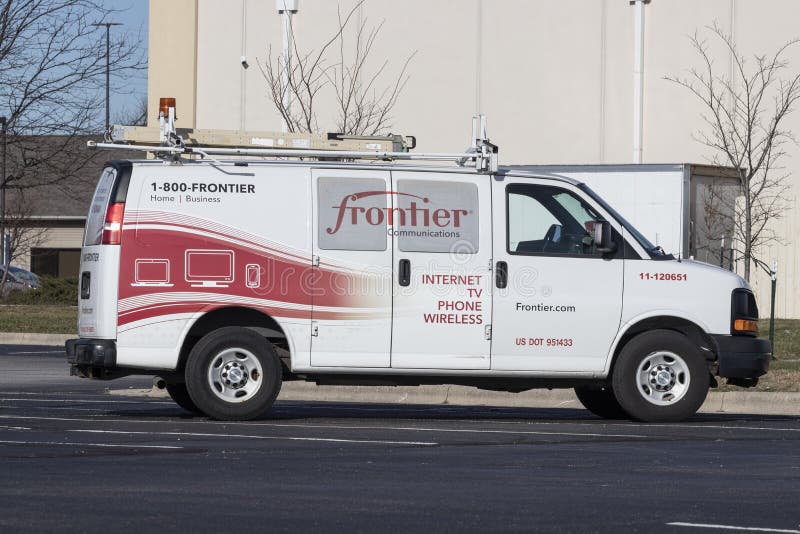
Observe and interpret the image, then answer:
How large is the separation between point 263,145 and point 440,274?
2.05 meters

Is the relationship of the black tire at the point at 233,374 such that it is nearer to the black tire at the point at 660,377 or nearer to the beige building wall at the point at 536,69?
the black tire at the point at 660,377

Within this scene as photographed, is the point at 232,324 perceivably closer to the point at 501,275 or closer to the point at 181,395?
the point at 181,395

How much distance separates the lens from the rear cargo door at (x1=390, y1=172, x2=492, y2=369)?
13219mm

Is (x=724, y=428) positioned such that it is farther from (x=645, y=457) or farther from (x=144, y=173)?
(x=144, y=173)

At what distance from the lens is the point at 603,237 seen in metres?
13.4

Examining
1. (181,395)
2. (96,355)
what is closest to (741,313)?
(181,395)

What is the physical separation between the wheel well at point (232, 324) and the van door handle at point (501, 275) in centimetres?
177

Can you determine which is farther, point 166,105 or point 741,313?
point 166,105

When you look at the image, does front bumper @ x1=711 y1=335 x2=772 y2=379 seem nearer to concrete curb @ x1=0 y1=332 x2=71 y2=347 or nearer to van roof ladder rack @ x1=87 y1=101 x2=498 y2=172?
van roof ladder rack @ x1=87 y1=101 x2=498 y2=172

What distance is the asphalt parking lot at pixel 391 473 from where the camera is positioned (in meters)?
7.30

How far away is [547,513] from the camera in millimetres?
7516

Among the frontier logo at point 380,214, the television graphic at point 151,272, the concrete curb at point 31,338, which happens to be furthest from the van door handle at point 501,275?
the concrete curb at point 31,338

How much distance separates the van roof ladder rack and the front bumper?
2414 millimetres

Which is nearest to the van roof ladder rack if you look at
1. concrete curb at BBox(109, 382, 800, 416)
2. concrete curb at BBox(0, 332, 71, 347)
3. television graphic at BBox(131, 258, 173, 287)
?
television graphic at BBox(131, 258, 173, 287)
